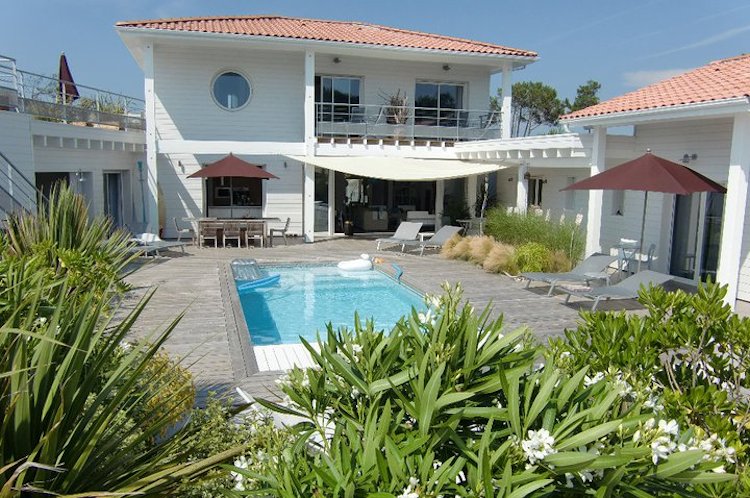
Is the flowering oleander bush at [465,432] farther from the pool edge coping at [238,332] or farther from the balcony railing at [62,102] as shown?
the balcony railing at [62,102]

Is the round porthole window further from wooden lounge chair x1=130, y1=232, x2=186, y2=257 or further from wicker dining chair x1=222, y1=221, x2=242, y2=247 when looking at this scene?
wooden lounge chair x1=130, y1=232, x2=186, y2=257

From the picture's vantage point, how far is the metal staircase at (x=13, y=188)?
1265 centimetres

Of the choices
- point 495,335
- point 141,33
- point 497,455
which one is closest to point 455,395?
point 497,455

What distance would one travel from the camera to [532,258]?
14703 millimetres

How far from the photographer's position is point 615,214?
17125 mm

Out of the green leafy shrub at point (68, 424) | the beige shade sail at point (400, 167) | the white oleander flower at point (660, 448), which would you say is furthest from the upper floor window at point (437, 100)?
the white oleander flower at point (660, 448)

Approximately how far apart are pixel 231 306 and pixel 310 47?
42.0 feet

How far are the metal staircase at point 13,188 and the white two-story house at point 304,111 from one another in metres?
5.95

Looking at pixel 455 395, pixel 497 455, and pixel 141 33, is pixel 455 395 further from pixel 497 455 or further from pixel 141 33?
pixel 141 33

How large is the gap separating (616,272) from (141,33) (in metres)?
16.4

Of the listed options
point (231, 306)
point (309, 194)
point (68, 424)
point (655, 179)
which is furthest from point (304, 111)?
point (68, 424)

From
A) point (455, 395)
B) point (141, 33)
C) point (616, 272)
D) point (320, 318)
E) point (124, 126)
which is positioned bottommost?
point (320, 318)

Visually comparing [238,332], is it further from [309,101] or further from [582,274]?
[309,101]

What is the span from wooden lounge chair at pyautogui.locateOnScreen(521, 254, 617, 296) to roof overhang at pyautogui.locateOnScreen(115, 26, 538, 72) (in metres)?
11.8
